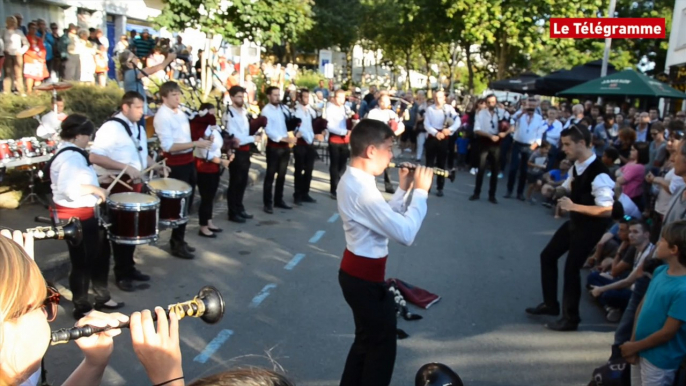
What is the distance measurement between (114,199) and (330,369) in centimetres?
267

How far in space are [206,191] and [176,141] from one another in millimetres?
1183

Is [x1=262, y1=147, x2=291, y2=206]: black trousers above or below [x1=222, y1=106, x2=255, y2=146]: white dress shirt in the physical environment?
below

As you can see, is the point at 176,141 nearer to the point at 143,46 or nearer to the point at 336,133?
the point at 336,133

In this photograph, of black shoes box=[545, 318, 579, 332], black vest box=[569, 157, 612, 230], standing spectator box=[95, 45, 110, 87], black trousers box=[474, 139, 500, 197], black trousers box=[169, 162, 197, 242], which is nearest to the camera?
black vest box=[569, 157, 612, 230]

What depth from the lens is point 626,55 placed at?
35.2m

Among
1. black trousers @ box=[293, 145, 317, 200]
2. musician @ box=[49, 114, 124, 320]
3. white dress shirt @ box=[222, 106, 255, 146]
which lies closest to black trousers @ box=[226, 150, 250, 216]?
white dress shirt @ box=[222, 106, 255, 146]

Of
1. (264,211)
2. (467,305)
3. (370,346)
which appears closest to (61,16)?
(264,211)

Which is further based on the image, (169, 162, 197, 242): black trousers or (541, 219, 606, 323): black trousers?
(169, 162, 197, 242): black trousers

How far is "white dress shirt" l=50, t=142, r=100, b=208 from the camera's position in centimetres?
509

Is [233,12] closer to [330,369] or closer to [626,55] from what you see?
[330,369]

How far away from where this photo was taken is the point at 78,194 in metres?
5.14

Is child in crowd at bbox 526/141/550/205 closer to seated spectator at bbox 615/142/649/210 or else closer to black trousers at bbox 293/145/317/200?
seated spectator at bbox 615/142/649/210

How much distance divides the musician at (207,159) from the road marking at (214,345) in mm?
3364

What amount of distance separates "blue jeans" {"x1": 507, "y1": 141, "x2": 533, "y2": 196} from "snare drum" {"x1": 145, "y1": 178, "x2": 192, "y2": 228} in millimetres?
7850
